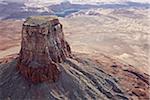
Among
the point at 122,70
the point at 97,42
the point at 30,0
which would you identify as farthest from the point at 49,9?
the point at 122,70

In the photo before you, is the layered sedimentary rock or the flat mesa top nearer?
the layered sedimentary rock

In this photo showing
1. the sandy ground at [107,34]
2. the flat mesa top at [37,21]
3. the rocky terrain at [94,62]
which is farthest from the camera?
the sandy ground at [107,34]

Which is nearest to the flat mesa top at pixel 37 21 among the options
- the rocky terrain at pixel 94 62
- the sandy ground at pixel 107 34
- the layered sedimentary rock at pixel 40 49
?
the layered sedimentary rock at pixel 40 49

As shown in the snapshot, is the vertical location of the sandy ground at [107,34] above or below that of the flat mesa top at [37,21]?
below

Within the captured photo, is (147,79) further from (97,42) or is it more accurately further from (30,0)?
(30,0)

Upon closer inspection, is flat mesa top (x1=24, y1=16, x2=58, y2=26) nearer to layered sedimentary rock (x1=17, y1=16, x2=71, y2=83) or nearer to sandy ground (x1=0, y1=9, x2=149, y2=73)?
layered sedimentary rock (x1=17, y1=16, x2=71, y2=83)

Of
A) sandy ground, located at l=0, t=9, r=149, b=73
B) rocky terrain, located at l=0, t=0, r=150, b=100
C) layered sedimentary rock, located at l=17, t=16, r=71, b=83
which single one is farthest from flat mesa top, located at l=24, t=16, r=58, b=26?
sandy ground, located at l=0, t=9, r=149, b=73

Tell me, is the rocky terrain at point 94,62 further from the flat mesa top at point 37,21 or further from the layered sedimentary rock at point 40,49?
the flat mesa top at point 37,21

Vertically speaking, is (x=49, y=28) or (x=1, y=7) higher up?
(x=49, y=28)
